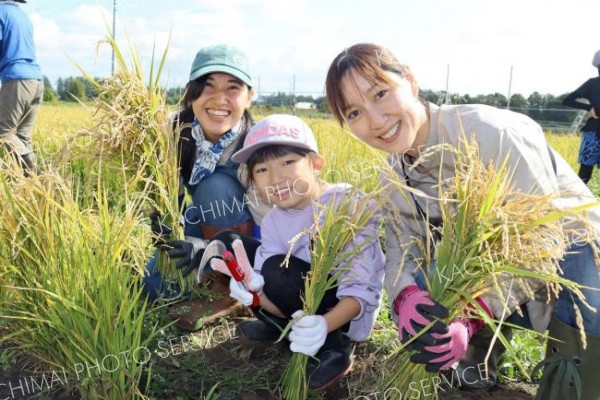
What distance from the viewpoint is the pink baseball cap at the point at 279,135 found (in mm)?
1845

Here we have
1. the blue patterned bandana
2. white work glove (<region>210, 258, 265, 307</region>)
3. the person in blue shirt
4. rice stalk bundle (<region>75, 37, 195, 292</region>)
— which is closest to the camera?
white work glove (<region>210, 258, 265, 307</region>)

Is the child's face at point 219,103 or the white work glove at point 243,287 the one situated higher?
the child's face at point 219,103

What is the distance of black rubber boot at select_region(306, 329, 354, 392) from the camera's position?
5.55 ft

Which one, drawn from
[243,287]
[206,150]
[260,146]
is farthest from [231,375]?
[206,150]

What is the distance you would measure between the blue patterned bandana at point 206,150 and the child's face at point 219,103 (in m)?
0.04

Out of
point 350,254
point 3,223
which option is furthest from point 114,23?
point 350,254

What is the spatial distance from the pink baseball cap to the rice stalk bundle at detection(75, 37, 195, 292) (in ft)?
1.17

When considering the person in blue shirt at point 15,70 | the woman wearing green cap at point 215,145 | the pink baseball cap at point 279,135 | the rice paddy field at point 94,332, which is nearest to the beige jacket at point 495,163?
the rice paddy field at point 94,332

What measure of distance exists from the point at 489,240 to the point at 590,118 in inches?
187

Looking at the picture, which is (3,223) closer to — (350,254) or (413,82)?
(350,254)

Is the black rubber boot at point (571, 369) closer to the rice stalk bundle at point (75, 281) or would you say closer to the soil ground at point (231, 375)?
the soil ground at point (231, 375)

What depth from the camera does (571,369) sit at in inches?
56.9

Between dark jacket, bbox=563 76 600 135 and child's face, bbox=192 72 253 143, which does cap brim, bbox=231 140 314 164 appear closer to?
child's face, bbox=192 72 253 143

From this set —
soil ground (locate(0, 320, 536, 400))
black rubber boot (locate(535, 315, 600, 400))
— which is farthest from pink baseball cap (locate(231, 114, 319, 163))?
black rubber boot (locate(535, 315, 600, 400))
